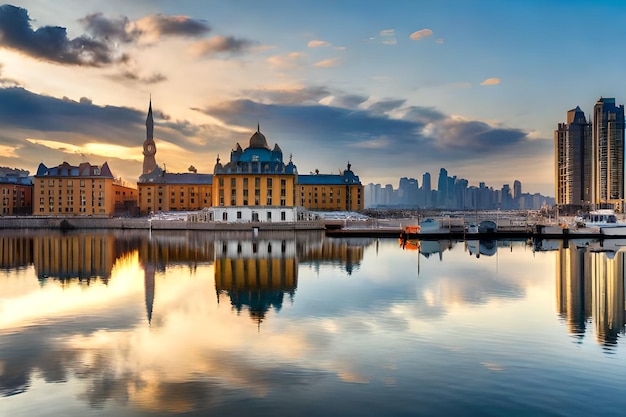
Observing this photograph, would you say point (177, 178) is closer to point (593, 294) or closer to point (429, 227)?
point (429, 227)

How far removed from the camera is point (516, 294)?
96.3 ft

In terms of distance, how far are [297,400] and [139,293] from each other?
19.0 m

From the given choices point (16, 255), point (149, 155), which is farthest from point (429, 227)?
point (149, 155)

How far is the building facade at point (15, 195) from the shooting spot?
126m

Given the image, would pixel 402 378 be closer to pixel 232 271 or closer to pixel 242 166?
pixel 232 271

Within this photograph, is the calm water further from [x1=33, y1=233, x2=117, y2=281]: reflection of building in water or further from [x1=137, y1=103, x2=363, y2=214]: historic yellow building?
[x1=137, y1=103, x2=363, y2=214]: historic yellow building

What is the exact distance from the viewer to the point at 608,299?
1065 inches

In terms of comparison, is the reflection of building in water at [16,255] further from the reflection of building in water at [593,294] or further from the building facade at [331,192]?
the building facade at [331,192]

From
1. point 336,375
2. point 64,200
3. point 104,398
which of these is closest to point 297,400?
point 336,375

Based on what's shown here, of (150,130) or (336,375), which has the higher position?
(150,130)

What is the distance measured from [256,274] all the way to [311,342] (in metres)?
19.2

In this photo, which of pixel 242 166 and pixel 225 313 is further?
pixel 242 166

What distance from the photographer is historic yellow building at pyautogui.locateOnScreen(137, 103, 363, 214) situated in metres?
95.6

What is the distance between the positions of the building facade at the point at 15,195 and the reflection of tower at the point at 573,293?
118586 millimetres
